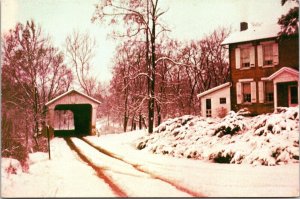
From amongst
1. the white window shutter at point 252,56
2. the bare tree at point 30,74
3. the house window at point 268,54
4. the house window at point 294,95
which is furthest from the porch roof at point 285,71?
the bare tree at point 30,74

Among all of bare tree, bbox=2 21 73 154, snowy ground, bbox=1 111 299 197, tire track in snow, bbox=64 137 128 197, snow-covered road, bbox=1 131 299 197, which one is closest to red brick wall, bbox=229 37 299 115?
snowy ground, bbox=1 111 299 197

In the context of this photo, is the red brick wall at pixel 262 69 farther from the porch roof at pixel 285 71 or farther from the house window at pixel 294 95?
the house window at pixel 294 95

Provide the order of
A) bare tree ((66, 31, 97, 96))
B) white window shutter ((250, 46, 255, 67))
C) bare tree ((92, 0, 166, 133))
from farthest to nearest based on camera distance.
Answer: white window shutter ((250, 46, 255, 67))
bare tree ((92, 0, 166, 133))
bare tree ((66, 31, 97, 96))

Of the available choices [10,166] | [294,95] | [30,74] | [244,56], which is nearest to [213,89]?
[244,56]

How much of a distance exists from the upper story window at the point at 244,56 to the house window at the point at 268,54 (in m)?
0.41

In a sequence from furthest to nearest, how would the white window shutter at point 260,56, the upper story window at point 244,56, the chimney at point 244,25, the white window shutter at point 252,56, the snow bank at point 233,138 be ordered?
the white window shutter at point 252,56 → the upper story window at point 244,56 → the white window shutter at point 260,56 → the chimney at point 244,25 → the snow bank at point 233,138

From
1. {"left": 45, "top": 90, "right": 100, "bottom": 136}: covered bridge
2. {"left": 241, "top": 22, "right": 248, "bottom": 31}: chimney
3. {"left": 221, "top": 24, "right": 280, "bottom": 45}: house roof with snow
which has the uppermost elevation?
{"left": 241, "top": 22, "right": 248, "bottom": 31}: chimney

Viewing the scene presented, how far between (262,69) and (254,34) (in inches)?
32.6

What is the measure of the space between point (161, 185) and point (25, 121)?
9.64ft

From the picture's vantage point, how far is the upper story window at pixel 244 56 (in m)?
7.95

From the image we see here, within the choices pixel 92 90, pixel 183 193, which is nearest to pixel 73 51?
pixel 92 90

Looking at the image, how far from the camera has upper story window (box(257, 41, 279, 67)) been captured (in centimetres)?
741

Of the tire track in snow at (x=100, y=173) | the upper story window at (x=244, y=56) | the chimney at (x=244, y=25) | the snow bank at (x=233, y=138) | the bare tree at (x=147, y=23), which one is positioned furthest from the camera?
the upper story window at (x=244, y=56)

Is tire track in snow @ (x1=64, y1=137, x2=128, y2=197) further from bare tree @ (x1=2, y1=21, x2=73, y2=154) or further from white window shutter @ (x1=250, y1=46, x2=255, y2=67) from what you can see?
white window shutter @ (x1=250, y1=46, x2=255, y2=67)
